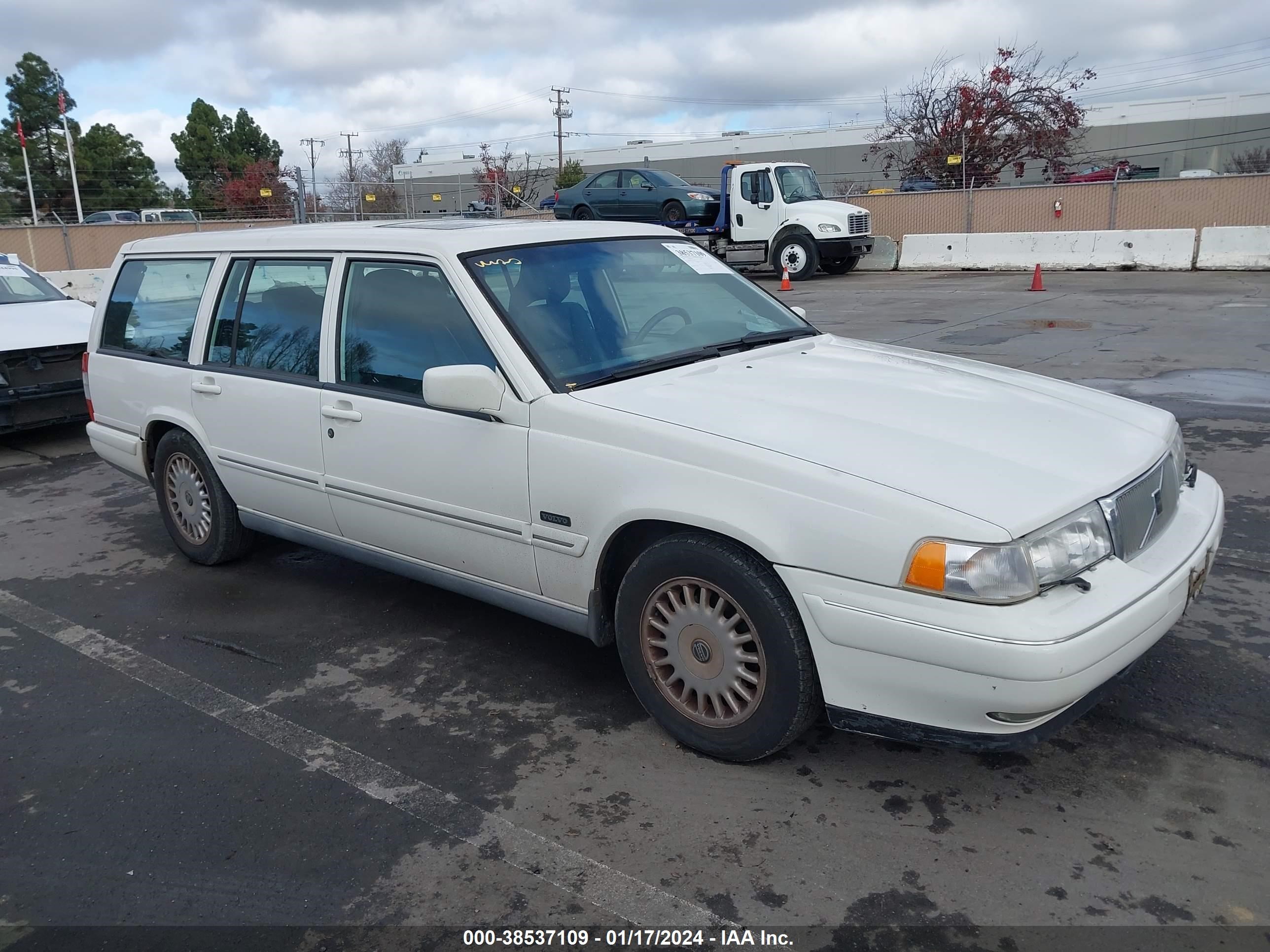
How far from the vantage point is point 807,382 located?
367cm

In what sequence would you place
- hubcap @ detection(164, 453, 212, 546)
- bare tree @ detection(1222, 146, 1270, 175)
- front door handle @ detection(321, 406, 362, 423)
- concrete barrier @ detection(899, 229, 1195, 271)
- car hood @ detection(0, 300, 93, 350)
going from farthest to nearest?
bare tree @ detection(1222, 146, 1270, 175) → concrete barrier @ detection(899, 229, 1195, 271) → car hood @ detection(0, 300, 93, 350) → hubcap @ detection(164, 453, 212, 546) → front door handle @ detection(321, 406, 362, 423)

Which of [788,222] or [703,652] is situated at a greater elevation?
[788,222]

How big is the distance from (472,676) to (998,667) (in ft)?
7.15

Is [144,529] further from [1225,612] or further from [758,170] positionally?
[758,170]

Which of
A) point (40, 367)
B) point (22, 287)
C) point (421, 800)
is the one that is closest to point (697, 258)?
point (421, 800)

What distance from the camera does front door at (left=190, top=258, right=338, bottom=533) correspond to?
14.5 ft

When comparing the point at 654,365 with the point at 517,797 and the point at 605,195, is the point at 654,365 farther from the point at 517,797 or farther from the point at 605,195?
the point at 605,195

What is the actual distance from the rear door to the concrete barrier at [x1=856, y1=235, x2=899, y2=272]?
4.98 meters

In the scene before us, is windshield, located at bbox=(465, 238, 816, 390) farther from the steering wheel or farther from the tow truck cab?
the tow truck cab

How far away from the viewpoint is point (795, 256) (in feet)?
72.4

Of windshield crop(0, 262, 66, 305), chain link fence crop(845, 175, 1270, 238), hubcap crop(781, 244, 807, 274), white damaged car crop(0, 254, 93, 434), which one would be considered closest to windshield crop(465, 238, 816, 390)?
white damaged car crop(0, 254, 93, 434)

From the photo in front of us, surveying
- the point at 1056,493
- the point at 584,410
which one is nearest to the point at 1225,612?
the point at 1056,493

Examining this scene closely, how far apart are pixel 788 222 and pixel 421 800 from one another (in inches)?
792

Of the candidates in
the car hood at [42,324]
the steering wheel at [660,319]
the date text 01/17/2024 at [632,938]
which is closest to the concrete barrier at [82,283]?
the car hood at [42,324]
